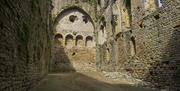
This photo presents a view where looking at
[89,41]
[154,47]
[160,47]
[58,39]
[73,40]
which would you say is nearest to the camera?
[160,47]

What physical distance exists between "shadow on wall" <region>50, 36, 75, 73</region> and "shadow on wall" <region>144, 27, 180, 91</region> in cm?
1164

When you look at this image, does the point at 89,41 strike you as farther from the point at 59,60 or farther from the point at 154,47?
the point at 154,47

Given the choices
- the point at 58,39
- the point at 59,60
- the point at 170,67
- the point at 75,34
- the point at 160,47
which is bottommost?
the point at 170,67

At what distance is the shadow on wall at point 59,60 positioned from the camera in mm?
21061

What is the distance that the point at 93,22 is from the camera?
22.3m

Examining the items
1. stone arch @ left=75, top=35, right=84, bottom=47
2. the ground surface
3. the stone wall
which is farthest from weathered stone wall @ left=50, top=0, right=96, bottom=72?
the ground surface

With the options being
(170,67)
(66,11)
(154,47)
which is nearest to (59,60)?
(66,11)

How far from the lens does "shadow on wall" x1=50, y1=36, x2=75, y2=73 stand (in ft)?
69.1

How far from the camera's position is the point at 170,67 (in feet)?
32.0

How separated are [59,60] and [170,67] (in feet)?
43.4

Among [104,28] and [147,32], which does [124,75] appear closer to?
[147,32]

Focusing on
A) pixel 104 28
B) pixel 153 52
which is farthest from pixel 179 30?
pixel 104 28

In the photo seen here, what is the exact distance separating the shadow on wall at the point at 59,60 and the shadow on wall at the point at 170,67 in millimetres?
11643

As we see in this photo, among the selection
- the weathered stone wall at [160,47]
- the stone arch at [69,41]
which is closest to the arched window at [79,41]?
the stone arch at [69,41]
